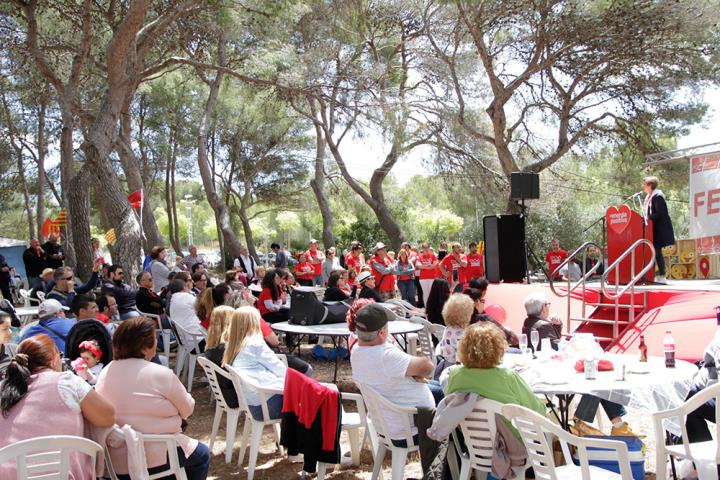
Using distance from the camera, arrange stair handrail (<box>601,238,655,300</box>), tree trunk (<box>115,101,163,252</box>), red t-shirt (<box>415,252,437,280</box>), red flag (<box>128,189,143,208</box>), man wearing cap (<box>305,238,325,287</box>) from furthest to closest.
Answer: tree trunk (<box>115,101,163,252</box>) → man wearing cap (<box>305,238,325,287</box>) → red t-shirt (<box>415,252,437,280</box>) → red flag (<box>128,189,143,208</box>) → stair handrail (<box>601,238,655,300</box>)

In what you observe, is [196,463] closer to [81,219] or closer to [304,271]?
[81,219]

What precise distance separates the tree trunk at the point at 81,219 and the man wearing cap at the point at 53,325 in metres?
5.30

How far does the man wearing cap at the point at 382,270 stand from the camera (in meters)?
10.9

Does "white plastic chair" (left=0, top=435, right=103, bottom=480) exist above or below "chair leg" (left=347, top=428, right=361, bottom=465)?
above

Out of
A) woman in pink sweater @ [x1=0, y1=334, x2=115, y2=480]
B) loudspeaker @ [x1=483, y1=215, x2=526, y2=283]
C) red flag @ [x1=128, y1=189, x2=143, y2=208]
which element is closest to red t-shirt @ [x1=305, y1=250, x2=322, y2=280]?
red flag @ [x1=128, y1=189, x2=143, y2=208]

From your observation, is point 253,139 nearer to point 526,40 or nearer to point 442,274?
point 526,40

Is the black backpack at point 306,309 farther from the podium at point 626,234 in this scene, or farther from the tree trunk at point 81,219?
the tree trunk at point 81,219

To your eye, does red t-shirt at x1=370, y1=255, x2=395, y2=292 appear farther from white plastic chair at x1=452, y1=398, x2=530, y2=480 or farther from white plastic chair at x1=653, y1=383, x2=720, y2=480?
white plastic chair at x1=653, y1=383, x2=720, y2=480

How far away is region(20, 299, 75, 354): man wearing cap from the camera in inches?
187

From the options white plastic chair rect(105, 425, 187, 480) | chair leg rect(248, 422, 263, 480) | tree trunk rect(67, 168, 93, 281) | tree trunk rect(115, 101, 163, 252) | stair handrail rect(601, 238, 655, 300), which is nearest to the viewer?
white plastic chair rect(105, 425, 187, 480)

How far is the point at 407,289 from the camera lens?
11.5 m

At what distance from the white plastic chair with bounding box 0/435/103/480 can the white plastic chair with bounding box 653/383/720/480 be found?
2.32 metres

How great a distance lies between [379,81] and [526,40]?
18.3ft

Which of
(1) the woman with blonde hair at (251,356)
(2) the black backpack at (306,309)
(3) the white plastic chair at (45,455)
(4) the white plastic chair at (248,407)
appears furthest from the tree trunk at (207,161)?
(3) the white plastic chair at (45,455)
